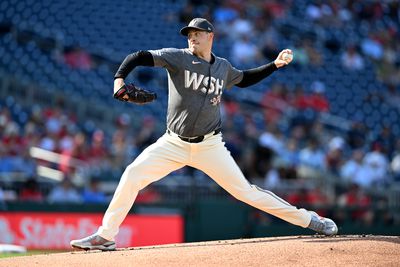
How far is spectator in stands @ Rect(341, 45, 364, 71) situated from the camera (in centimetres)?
2200

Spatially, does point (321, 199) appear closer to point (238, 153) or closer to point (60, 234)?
point (238, 153)

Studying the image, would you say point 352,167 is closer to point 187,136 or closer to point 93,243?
point 187,136

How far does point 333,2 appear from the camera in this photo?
2370 centimetres

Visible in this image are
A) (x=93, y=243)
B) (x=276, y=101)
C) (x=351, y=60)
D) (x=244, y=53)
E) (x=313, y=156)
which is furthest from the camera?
(x=351, y=60)

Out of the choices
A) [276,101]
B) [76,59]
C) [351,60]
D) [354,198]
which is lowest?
[354,198]

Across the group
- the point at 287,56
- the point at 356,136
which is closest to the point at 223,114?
the point at 356,136

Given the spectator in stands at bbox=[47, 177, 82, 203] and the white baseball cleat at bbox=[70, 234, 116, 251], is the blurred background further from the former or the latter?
the white baseball cleat at bbox=[70, 234, 116, 251]

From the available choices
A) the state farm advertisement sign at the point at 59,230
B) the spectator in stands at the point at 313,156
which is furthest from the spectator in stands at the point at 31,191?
the spectator in stands at the point at 313,156

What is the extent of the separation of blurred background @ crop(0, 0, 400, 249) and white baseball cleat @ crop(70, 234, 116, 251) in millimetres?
6747

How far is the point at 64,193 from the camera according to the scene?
14898mm

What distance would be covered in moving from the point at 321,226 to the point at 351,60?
14.3 meters

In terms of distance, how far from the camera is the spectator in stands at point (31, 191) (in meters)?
14.9

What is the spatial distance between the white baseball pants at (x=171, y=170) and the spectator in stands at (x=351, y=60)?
14440 millimetres

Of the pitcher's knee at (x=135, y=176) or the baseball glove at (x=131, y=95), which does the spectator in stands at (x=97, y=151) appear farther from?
the baseball glove at (x=131, y=95)
